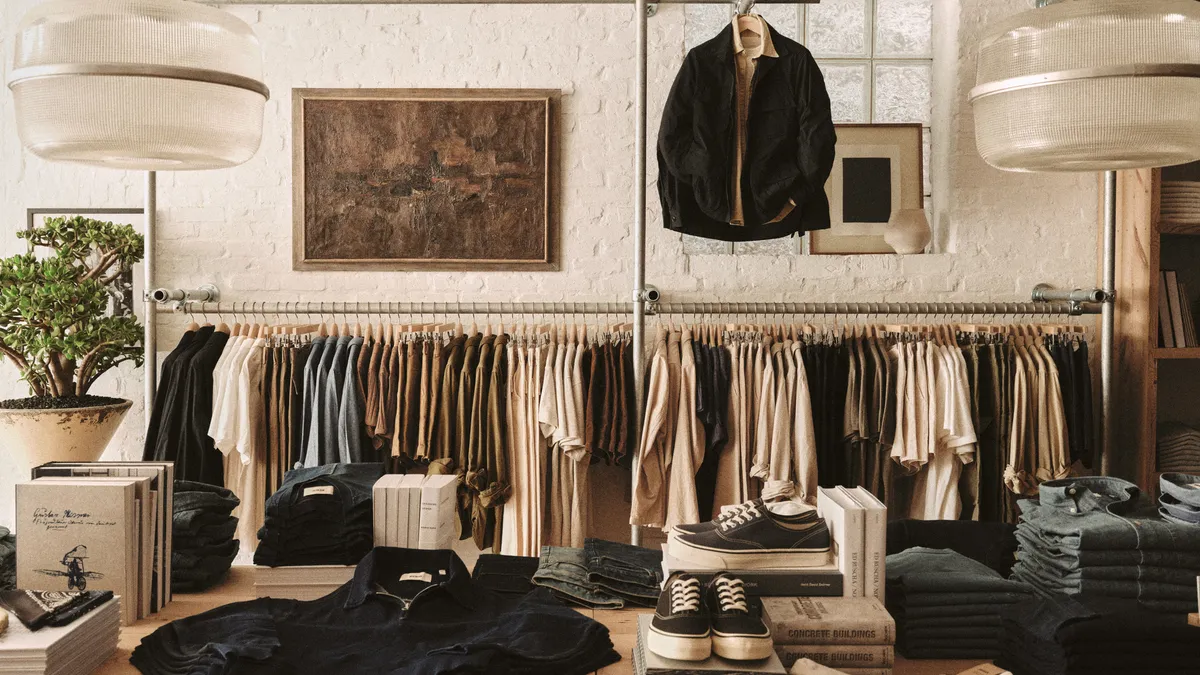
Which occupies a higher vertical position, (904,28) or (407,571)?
(904,28)

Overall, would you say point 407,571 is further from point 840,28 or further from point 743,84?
point 840,28

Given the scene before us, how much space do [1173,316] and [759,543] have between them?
10.8 ft

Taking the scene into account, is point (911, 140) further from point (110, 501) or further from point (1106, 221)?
point (110, 501)

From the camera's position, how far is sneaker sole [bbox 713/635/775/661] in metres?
1.59

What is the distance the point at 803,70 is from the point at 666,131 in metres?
0.59

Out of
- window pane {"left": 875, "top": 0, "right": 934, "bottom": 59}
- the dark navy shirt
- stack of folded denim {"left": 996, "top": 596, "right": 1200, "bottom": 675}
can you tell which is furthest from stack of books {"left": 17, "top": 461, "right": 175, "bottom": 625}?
window pane {"left": 875, "top": 0, "right": 934, "bottom": 59}

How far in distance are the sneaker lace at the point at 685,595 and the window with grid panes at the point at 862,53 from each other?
317 cm

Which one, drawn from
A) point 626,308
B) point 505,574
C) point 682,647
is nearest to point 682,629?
point 682,647

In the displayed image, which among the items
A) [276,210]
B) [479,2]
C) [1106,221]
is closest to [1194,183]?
[1106,221]

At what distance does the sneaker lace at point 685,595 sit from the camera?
1.67 metres

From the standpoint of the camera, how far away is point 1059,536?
Answer: 203 cm

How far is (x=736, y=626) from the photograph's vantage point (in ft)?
5.33

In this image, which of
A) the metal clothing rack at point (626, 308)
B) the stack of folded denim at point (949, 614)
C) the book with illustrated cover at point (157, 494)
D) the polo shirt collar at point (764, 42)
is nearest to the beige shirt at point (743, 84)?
the polo shirt collar at point (764, 42)

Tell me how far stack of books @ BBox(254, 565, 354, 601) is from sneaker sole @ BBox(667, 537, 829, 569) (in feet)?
2.53
